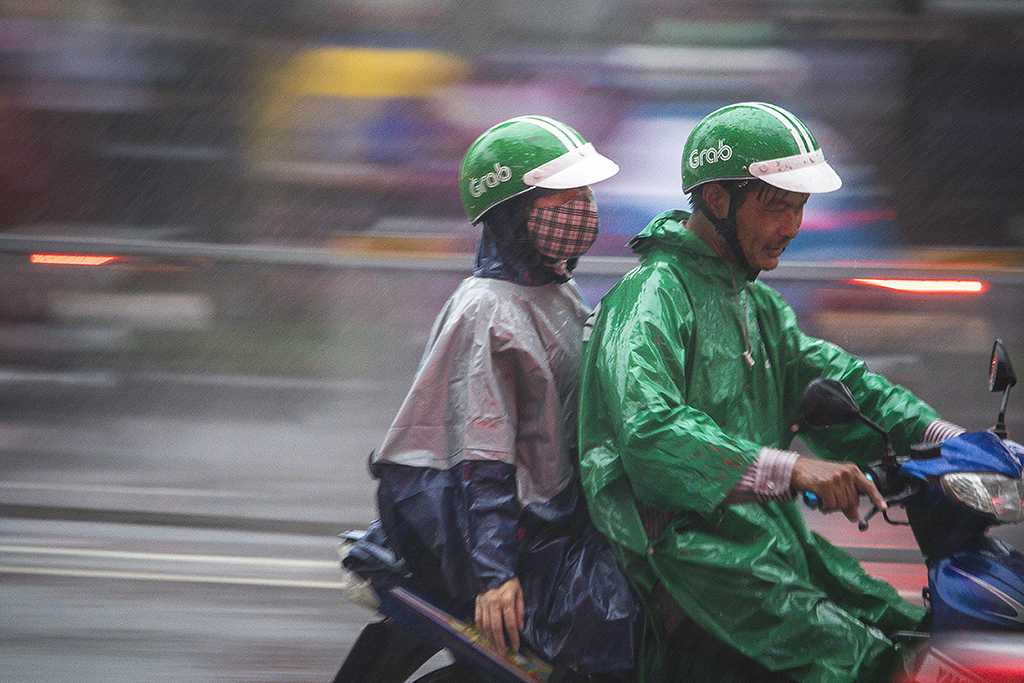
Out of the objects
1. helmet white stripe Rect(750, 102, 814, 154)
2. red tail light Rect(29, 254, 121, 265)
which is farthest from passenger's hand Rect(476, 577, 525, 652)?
red tail light Rect(29, 254, 121, 265)

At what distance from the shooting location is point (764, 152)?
220 centimetres

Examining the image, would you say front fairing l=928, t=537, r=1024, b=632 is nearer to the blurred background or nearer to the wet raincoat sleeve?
the wet raincoat sleeve

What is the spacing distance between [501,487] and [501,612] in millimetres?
234

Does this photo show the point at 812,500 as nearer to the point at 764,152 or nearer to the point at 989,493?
the point at 989,493

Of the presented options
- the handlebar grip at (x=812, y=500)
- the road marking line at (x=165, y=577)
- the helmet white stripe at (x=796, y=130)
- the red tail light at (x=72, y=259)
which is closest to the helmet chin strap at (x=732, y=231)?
the helmet white stripe at (x=796, y=130)

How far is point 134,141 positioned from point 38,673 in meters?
4.90

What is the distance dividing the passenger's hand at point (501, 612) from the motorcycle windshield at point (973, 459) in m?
0.77

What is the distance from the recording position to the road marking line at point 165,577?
4.46 m

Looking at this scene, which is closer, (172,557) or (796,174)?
(796,174)

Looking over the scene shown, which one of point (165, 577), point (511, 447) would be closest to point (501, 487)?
point (511, 447)

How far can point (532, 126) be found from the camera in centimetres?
237

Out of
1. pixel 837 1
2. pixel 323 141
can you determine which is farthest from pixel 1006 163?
pixel 323 141

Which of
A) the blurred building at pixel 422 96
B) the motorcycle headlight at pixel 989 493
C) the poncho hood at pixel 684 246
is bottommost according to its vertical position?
the motorcycle headlight at pixel 989 493

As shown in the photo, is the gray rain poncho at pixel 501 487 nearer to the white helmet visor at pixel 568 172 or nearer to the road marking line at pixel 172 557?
the white helmet visor at pixel 568 172
